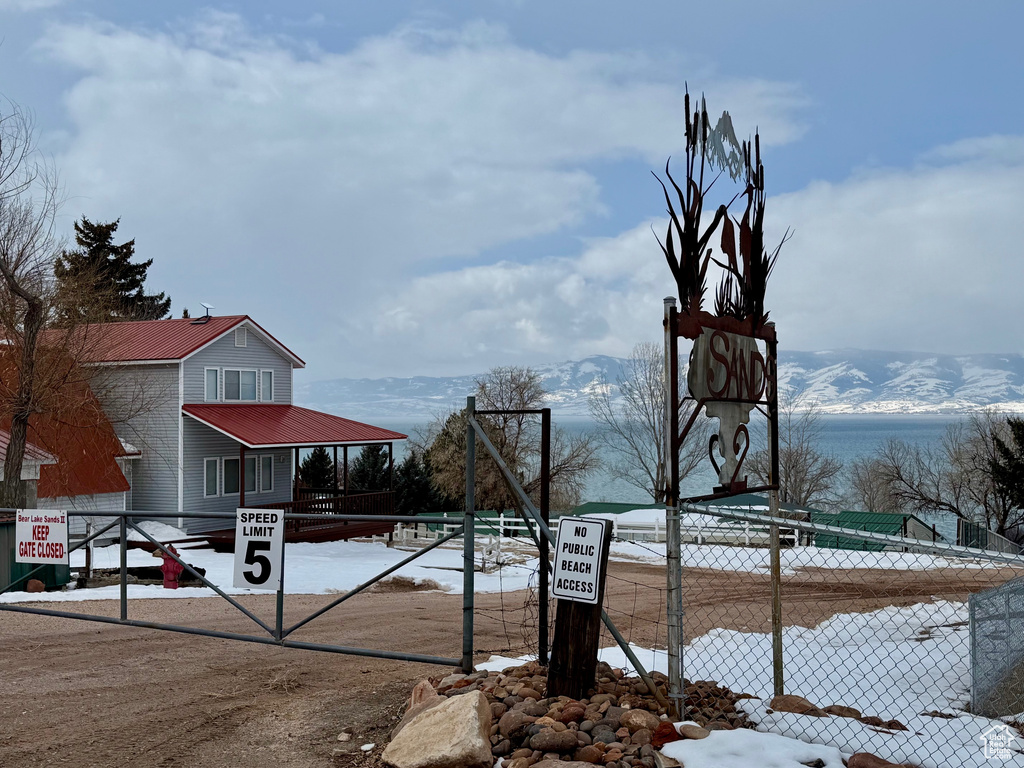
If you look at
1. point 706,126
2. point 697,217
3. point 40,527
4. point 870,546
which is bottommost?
point 870,546

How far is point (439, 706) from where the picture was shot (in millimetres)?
6090

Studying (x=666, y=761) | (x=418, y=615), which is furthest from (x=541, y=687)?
(x=418, y=615)

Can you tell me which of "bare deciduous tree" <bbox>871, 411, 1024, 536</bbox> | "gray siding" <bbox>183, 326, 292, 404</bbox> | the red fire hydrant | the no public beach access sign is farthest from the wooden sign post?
"bare deciduous tree" <bbox>871, 411, 1024, 536</bbox>

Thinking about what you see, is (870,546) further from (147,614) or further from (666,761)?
(666,761)

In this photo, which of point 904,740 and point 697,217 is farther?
point 697,217

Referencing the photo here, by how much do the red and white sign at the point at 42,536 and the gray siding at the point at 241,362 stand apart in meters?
21.2

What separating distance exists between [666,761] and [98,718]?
4.57m

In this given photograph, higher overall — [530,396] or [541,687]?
[530,396]

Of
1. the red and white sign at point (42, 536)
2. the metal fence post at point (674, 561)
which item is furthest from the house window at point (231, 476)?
the metal fence post at point (674, 561)

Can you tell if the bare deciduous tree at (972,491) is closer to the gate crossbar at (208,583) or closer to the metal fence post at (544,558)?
the metal fence post at (544,558)

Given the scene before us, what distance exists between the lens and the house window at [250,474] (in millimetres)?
32750

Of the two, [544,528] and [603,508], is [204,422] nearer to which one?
[603,508]

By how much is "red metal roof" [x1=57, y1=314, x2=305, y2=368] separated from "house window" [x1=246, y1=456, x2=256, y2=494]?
4.35 m

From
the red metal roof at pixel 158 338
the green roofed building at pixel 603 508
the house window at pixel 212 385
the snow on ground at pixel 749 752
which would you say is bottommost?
the green roofed building at pixel 603 508
